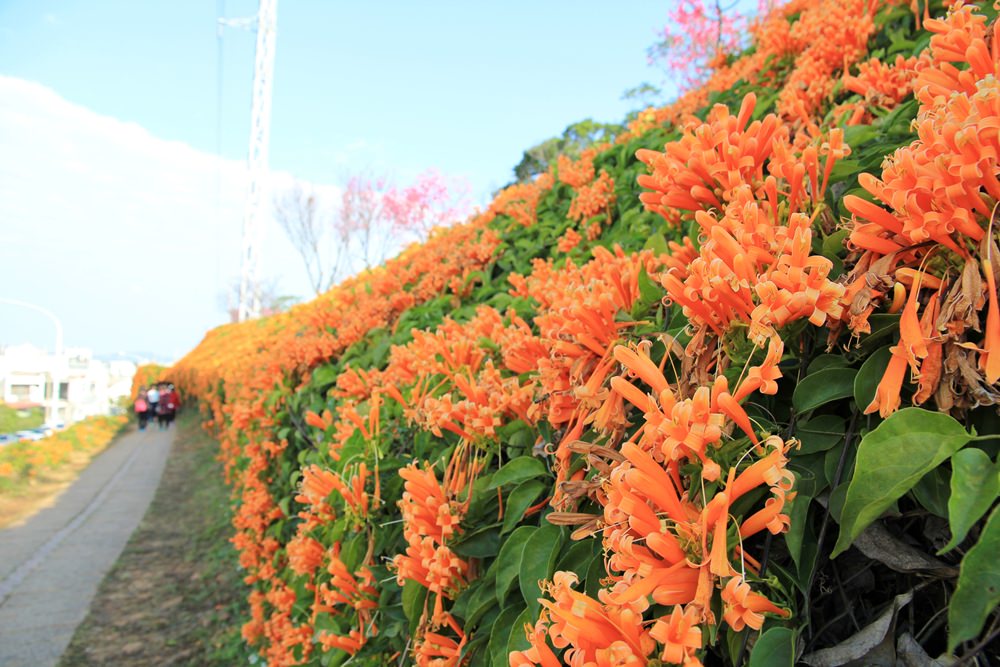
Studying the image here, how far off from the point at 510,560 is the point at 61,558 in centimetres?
707

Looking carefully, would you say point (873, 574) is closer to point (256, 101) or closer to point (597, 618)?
point (597, 618)

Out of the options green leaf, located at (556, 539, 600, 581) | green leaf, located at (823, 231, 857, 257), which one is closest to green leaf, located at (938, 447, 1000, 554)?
green leaf, located at (823, 231, 857, 257)

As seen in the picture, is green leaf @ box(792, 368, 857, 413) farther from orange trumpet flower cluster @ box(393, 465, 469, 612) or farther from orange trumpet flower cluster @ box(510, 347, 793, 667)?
orange trumpet flower cluster @ box(393, 465, 469, 612)

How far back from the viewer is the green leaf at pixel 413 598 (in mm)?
1285

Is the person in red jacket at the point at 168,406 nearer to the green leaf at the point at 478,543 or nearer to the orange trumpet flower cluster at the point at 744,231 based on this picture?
the green leaf at the point at 478,543

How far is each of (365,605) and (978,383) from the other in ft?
4.49

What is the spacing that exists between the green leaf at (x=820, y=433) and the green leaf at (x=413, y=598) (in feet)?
2.72

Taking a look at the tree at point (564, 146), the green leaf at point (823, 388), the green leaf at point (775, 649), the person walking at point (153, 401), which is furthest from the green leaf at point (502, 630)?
the person walking at point (153, 401)

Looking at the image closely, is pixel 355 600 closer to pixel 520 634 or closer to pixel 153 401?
pixel 520 634

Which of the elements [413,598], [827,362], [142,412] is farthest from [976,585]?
[142,412]

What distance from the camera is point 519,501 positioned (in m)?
1.16

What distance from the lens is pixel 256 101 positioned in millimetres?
27094

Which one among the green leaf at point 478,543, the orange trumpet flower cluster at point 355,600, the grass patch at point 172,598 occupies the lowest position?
the grass patch at point 172,598

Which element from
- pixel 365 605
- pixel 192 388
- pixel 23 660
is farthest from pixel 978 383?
pixel 192 388
